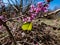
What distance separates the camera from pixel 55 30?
26.2 ft

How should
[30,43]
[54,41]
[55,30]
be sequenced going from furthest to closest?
[55,30] → [54,41] → [30,43]

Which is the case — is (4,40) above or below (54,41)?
above

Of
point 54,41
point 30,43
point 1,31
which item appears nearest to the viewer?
point 30,43

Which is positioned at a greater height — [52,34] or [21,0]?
[21,0]

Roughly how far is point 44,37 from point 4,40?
1.55 metres

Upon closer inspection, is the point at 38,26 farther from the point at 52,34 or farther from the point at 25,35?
the point at 25,35

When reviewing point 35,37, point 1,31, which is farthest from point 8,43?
point 35,37

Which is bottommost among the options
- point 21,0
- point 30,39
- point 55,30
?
point 55,30

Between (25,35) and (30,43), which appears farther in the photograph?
(25,35)

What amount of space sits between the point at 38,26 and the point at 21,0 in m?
2.24

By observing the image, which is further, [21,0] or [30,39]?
[21,0]

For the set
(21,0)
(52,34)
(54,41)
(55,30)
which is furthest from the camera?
(21,0)

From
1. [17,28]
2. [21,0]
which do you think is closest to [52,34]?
[17,28]

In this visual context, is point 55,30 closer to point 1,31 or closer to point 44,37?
point 44,37
